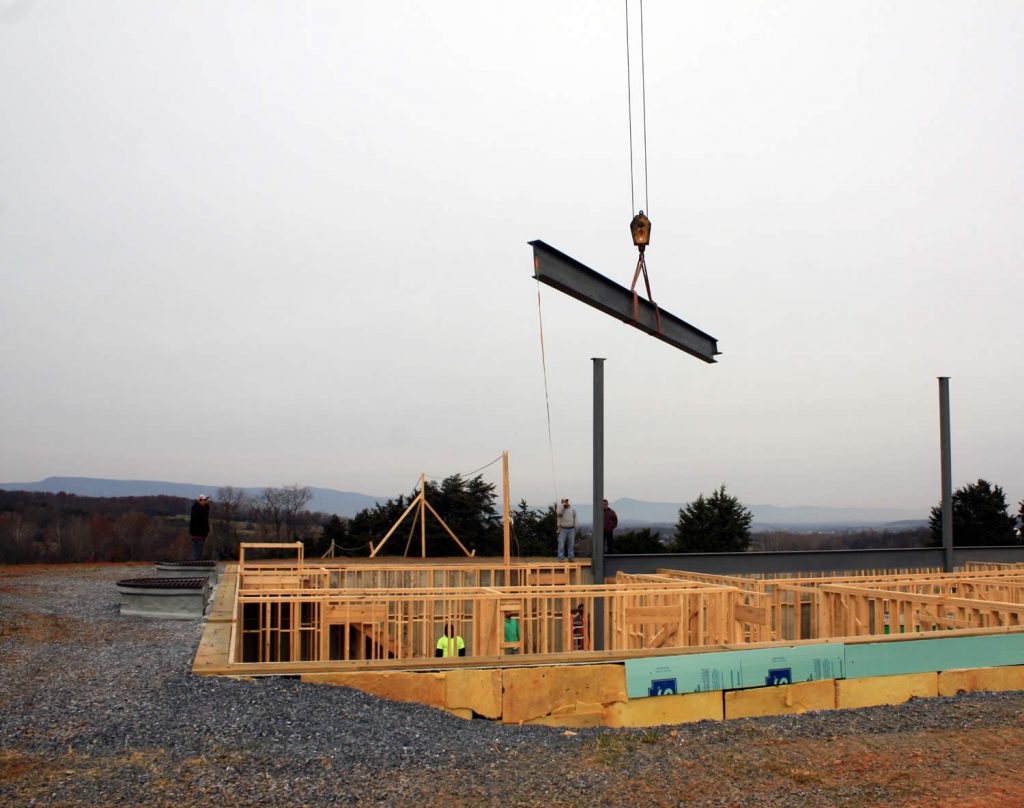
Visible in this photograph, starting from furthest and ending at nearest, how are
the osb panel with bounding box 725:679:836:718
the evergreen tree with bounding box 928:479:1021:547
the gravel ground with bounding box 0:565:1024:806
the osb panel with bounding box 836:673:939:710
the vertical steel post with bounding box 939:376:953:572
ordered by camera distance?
the evergreen tree with bounding box 928:479:1021:547 < the vertical steel post with bounding box 939:376:953:572 < the osb panel with bounding box 836:673:939:710 < the osb panel with bounding box 725:679:836:718 < the gravel ground with bounding box 0:565:1024:806

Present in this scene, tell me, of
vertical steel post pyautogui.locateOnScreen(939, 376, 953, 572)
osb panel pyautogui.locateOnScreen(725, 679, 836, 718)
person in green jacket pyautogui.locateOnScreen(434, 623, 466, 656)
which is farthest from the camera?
vertical steel post pyautogui.locateOnScreen(939, 376, 953, 572)

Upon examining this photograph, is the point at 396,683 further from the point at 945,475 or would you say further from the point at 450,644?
the point at 945,475

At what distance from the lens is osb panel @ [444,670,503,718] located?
843 cm

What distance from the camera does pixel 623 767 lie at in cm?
667

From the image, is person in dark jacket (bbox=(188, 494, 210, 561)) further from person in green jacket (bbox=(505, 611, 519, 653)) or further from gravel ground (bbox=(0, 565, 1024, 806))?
gravel ground (bbox=(0, 565, 1024, 806))

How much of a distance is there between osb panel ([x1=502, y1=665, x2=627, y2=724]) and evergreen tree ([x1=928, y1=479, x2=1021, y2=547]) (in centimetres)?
3900

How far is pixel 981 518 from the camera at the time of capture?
145 feet

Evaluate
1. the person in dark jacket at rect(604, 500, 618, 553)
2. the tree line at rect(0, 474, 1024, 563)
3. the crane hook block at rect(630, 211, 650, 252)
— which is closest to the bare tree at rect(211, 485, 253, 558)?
the tree line at rect(0, 474, 1024, 563)

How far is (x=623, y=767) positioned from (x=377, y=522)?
122 feet

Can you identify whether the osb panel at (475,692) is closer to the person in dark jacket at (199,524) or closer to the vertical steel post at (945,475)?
the person in dark jacket at (199,524)

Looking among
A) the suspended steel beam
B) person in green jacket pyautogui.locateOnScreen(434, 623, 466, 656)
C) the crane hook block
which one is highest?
the crane hook block

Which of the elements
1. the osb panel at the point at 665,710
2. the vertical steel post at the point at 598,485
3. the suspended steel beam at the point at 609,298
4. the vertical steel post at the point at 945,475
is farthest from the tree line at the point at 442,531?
the osb panel at the point at 665,710

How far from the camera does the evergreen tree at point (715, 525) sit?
40219mm

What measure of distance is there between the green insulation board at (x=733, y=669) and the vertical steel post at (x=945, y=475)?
16496 mm
